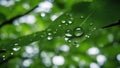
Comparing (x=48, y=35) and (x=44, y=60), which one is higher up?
(x=48, y=35)

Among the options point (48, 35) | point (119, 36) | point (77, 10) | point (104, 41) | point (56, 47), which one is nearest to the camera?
point (48, 35)

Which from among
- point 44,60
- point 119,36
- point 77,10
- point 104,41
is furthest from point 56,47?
point 77,10

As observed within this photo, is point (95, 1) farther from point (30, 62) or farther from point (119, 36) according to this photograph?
point (30, 62)

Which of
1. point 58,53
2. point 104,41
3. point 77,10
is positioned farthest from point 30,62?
point 77,10

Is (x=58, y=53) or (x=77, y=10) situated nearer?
(x=77, y=10)

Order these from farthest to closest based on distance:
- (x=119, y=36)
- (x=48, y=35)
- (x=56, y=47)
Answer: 1. (x=56, y=47)
2. (x=119, y=36)
3. (x=48, y=35)

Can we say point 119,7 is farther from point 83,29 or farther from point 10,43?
point 10,43

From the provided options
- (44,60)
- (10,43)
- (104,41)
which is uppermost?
(10,43)
